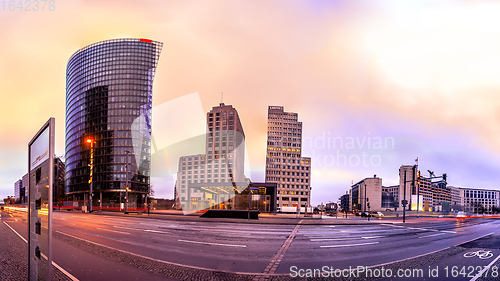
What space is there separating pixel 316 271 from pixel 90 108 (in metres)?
141

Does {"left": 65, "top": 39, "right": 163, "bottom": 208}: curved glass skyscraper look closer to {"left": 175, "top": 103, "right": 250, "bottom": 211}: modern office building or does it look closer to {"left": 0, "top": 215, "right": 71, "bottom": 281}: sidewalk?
{"left": 175, "top": 103, "right": 250, "bottom": 211}: modern office building

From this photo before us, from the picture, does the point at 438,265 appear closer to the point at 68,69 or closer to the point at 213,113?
the point at 213,113

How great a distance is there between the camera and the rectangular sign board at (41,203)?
17.3 ft

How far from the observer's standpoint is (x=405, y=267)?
9766mm

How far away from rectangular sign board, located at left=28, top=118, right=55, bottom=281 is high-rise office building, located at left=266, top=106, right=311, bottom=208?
134 metres

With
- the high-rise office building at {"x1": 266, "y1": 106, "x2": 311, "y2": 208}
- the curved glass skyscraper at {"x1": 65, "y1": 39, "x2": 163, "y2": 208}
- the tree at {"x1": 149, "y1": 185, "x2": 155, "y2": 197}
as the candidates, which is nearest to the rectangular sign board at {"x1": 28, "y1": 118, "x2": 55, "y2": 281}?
the curved glass skyscraper at {"x1": 65, "y1": 39, "x2": 163, "y2": 208}

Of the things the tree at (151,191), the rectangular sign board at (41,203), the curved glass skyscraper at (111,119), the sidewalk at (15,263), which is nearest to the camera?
the rectangular sign board at (41,203)

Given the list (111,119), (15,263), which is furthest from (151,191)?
(15,263)

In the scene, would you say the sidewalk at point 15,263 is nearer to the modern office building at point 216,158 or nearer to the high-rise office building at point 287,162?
the high-rise office building at point 287,162

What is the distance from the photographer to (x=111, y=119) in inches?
4702

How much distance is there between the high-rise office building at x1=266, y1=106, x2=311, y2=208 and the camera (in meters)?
141

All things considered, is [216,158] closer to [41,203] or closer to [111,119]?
[111,119]

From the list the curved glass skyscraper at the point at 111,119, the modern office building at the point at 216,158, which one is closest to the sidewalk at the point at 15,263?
the curved glass skyscraper at the point at 111,119

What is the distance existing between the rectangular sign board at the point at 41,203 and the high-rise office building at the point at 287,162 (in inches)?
5271
